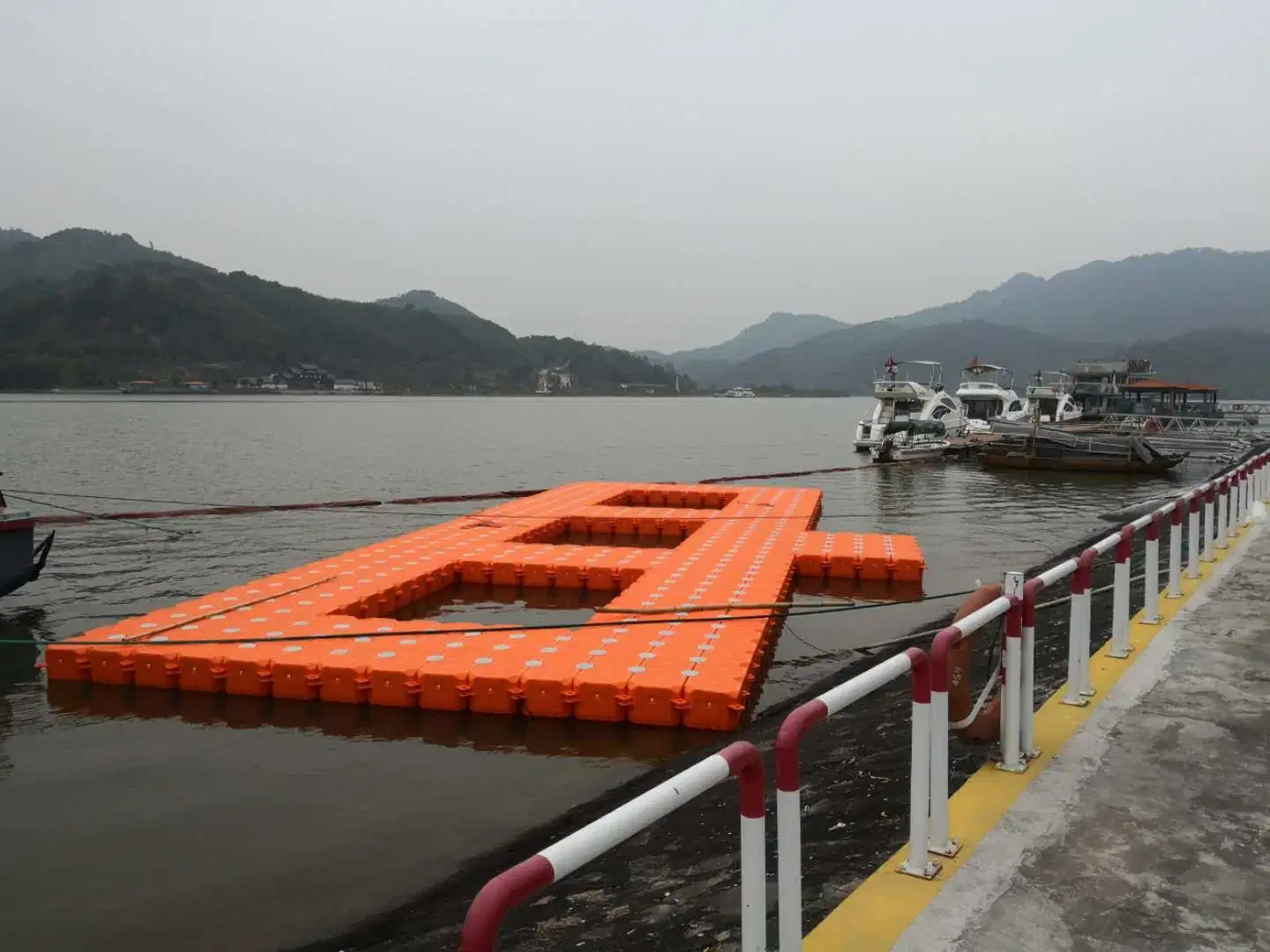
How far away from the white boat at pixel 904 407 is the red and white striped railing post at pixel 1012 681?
46887 millimetres

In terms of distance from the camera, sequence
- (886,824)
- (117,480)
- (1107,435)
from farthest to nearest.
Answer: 1. (1107,435)
2. (117,480)
3. (886,824)

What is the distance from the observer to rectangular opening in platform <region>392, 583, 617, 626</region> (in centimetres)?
1473

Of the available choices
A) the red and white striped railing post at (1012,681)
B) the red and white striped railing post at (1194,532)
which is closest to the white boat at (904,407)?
the red and white striped railing post at (1194,532)

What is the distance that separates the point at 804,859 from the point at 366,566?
1208cm

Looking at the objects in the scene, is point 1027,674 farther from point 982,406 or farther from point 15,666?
point 982,406

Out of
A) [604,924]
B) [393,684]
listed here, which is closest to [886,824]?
[604,924]

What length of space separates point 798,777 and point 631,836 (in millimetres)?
885

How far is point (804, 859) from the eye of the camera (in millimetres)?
5078

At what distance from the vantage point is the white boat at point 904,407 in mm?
52531

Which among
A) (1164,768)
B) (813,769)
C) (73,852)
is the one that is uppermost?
(1164,768)

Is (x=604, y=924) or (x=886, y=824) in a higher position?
(x=886, y=824)

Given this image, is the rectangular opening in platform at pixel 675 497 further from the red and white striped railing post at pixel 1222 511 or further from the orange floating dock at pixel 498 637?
the red and white striped railing post at pixel 1222 511

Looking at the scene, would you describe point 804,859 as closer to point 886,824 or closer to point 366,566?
point 886,824

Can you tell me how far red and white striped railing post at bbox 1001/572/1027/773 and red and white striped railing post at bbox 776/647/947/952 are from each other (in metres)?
1.16
